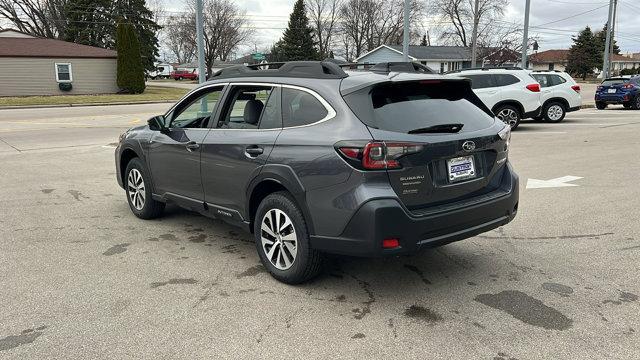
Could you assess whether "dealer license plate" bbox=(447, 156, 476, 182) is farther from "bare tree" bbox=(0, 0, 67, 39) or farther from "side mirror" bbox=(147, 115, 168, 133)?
"bare tree" bbox=(0, 0, 67, 39)

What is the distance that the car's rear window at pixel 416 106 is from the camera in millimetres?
3781

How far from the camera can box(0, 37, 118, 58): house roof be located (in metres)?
34.9

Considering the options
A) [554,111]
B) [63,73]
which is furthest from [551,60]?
[554,111]

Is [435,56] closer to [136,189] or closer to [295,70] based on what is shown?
[136,189]

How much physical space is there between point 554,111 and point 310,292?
1533 cm

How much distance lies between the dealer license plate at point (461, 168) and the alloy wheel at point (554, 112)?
47.6 ft

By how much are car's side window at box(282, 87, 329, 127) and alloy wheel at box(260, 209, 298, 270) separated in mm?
718

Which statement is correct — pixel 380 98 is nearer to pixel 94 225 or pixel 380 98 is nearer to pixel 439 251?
pixel 439 251

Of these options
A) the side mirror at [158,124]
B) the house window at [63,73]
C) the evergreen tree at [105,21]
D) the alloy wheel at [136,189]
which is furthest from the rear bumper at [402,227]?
the evergreen tree at [105,21]

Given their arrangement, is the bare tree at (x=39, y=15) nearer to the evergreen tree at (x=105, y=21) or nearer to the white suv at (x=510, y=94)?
the evergreen tree at (x=105, y=21)

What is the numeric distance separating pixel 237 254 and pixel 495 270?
7.59ft

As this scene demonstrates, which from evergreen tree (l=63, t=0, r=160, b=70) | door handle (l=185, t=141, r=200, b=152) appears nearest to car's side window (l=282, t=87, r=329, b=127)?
door handle (l=185, t=141, r=200, b=152)

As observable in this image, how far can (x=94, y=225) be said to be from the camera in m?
5.99

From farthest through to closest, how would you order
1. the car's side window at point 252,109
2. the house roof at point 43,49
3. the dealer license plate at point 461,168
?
the house roof at point 43,49 → the car's side window at point 252,109 → the dealer license plate at point 461,168
